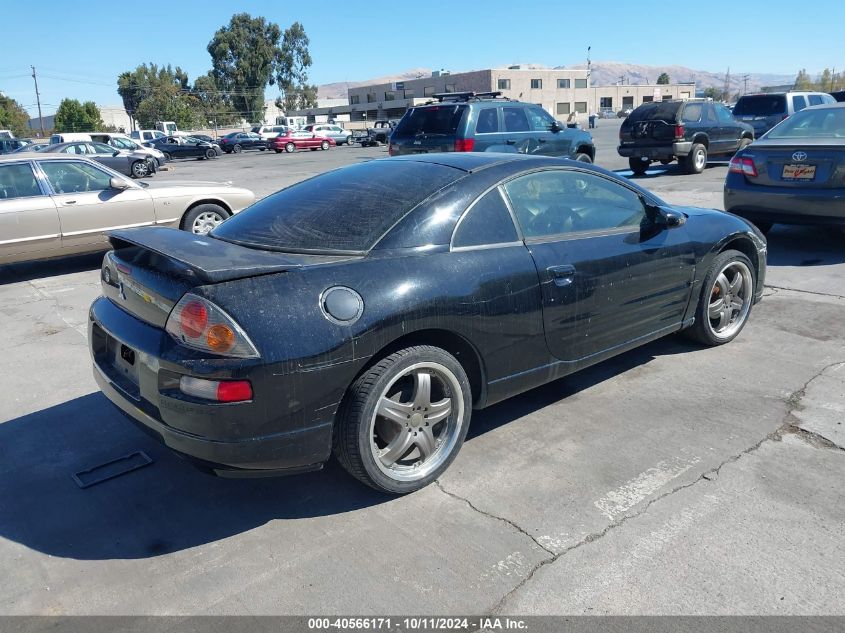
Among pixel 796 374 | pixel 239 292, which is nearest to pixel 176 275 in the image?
pixel 239 292

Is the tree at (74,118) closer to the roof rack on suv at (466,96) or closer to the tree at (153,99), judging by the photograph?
the tree at (153,99)

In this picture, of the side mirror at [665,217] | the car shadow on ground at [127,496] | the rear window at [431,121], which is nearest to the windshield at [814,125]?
the side mirror at [665,217]

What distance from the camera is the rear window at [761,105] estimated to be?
1900 centimetres

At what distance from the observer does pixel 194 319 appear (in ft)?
9.25

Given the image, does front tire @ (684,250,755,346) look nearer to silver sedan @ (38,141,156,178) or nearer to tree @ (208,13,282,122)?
silver sedan @ (38,141,156,178)

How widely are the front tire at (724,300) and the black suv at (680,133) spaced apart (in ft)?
37.4

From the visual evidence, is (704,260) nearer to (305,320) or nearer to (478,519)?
(478,519)

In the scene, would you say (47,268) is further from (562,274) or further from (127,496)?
(562,274)

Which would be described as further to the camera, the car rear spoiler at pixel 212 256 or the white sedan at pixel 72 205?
the white sedan at pixel 72 205

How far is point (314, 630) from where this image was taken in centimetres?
245

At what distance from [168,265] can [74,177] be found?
6200 mm

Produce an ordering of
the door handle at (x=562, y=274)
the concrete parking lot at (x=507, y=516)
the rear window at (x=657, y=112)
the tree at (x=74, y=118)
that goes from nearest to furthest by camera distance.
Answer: the concrete parking lot at (x=507, y=516), the door handle at (x=562, y=274), the rear window at (x=657, y=112), the tree at (x=74, y=118)

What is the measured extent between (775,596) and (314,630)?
1.70 meters

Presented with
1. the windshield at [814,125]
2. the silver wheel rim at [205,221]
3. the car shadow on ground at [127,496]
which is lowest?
the car shadow on ground at [127,496]
